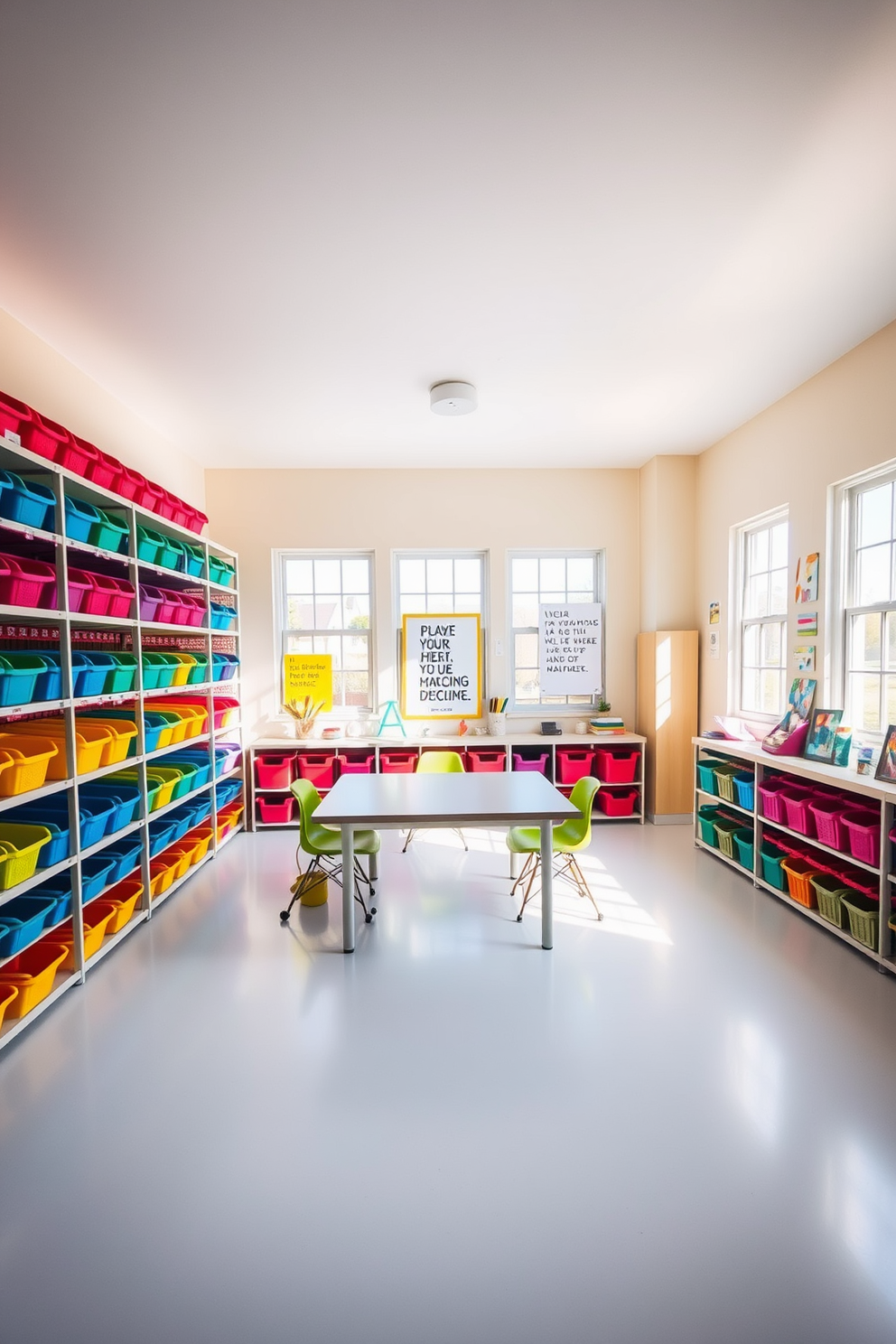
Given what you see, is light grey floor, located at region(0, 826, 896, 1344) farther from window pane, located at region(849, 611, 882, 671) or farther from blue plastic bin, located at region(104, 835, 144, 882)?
window pane, located at region(849, 611, 882, 671)

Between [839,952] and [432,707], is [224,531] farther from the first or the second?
[839,952]

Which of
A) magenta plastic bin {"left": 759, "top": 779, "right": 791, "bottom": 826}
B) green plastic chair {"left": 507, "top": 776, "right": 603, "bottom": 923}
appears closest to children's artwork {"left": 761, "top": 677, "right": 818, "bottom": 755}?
magenta plastic bin {"left": 759, "top": 779, "right": 791, "bottom": 826}

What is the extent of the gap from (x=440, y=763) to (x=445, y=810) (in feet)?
5.47

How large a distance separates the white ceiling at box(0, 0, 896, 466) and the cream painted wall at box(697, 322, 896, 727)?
0.24 metres

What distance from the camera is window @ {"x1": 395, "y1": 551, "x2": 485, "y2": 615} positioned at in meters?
6.16

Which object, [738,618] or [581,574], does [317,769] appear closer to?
[581,574]

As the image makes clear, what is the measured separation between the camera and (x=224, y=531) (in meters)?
5.97

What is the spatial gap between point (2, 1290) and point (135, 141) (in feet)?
11.6

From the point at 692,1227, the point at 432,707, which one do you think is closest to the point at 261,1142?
the point at 692,1227

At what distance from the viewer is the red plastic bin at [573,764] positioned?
5.66 meters

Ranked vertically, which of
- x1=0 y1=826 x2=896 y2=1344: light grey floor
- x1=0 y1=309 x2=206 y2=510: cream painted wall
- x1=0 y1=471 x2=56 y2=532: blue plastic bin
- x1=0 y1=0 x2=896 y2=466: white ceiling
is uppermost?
x1=0 y1=0 x2=896 y2=466: white ceiling

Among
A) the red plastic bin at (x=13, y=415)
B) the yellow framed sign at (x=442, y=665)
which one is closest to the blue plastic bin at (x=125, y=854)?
the red plastic bin at (x=13, y=415)

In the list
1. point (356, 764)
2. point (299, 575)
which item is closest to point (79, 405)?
point (299, 575)

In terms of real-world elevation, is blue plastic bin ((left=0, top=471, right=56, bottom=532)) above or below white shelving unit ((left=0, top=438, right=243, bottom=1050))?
above
